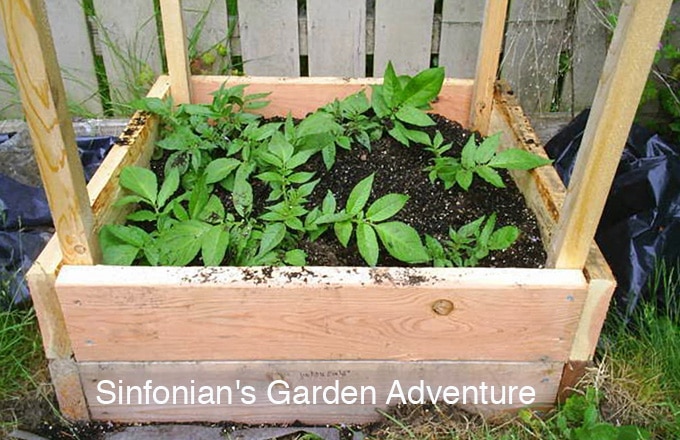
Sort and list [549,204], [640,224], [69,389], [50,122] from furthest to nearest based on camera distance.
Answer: [640,224], [549,204], [69,389], [50,122]

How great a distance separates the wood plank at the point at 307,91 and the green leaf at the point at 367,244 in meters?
0.67

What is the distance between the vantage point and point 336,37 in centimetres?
251

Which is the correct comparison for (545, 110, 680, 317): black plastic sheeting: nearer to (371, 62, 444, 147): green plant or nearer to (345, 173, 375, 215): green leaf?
(371, 62, 444, 147): green plant

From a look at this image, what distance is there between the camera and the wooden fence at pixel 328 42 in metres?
2.45

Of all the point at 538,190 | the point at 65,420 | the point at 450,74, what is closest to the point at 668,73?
the point at 450,74

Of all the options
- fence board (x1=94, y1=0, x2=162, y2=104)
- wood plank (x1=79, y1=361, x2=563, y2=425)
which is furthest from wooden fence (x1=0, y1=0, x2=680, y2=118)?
wood plank (x1=79, y1=361, x2=563, y2=425)

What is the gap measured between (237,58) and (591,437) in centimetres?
187

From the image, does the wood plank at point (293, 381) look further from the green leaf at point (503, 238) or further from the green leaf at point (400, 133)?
the green leaf at point (400, 133)

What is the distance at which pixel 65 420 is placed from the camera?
57.2 inches

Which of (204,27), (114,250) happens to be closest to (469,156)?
(114,250)

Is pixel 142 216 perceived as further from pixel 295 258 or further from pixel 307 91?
pixel 307 91

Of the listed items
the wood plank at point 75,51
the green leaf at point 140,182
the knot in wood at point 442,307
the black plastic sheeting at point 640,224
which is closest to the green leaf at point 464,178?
the knot in wood at point 442,307

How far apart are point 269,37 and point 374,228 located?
1334 mm

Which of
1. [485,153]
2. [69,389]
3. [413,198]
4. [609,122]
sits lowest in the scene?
[69,389]
